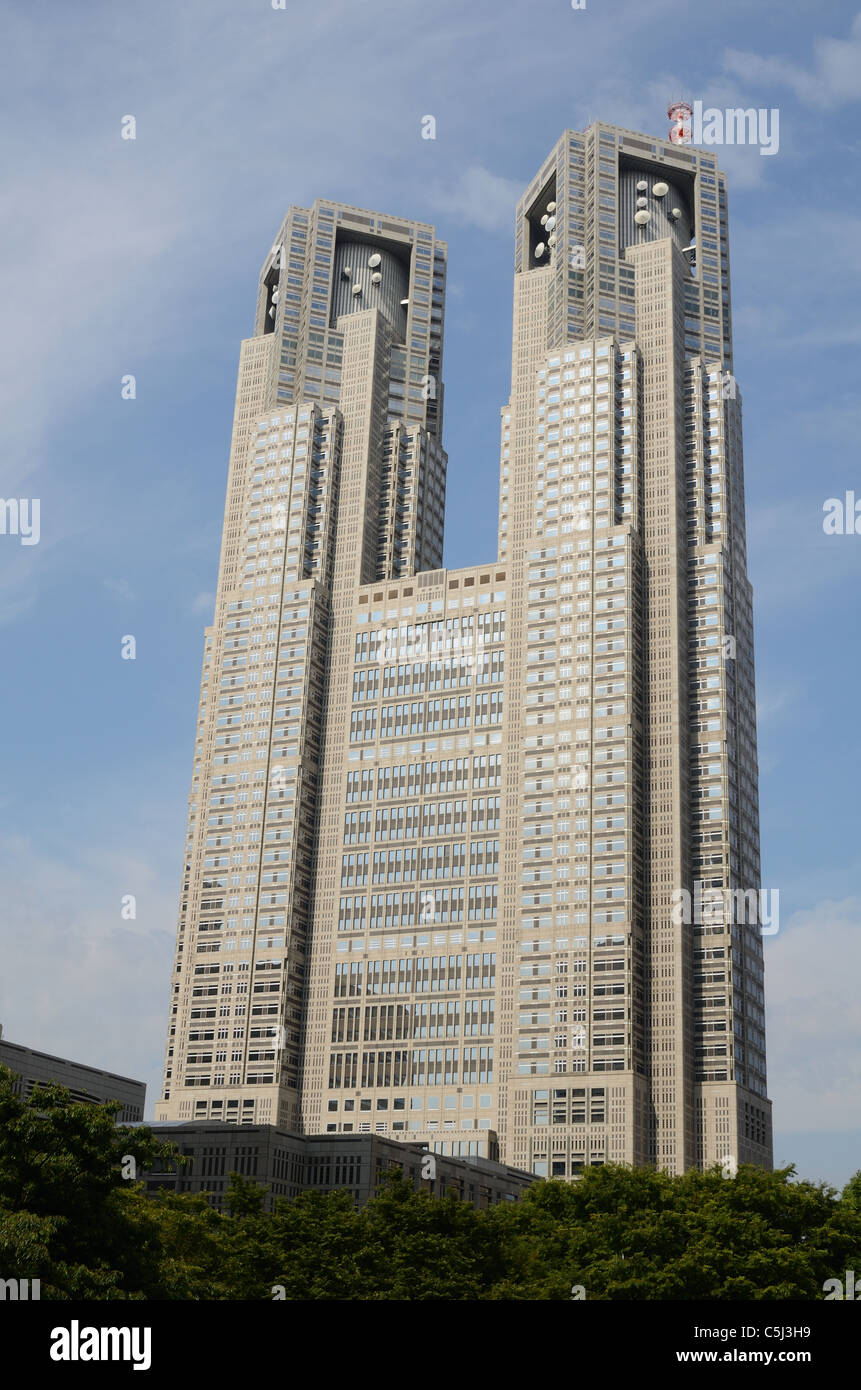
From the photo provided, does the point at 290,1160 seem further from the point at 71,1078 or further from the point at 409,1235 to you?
the point at 409,1235

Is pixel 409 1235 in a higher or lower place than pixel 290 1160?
lower

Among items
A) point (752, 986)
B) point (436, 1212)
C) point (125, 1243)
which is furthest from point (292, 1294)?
point (752, 986)

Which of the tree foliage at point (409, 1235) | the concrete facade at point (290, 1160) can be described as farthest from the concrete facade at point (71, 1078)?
the tree foliage at point (409, 1235)

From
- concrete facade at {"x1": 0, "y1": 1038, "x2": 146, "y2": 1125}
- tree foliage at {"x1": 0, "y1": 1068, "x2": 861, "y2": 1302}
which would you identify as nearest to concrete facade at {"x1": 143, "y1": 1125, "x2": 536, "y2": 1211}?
concrete facade at {"x1": 0, "y1": 1038, "x2": 146, "y2": 1125}

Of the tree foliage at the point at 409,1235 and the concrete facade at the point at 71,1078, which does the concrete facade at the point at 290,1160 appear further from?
the tree foliage at the point at 409,1235

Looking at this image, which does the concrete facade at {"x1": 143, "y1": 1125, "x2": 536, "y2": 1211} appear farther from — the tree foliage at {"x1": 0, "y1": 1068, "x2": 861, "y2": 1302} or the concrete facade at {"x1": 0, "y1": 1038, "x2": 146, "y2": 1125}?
the tree foliage at {"x1": 0, "y1": 1068, "x2": 861, "y2": 1302}

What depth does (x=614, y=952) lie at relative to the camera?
19038 centimetres

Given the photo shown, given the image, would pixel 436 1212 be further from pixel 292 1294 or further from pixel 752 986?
pixel 752 986

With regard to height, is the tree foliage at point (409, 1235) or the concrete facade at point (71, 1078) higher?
the concrete facade at point (71, 1078)

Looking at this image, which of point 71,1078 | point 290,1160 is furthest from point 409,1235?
point 71,1078

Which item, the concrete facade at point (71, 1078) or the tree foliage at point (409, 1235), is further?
the concrete facade at point (71, 1078)

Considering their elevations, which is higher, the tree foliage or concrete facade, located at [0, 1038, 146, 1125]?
concrete facade, located at [0, 1038, 146, 1125]

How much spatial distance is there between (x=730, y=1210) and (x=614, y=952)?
104 metres

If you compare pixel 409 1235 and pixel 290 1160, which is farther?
pixel 290 1160
